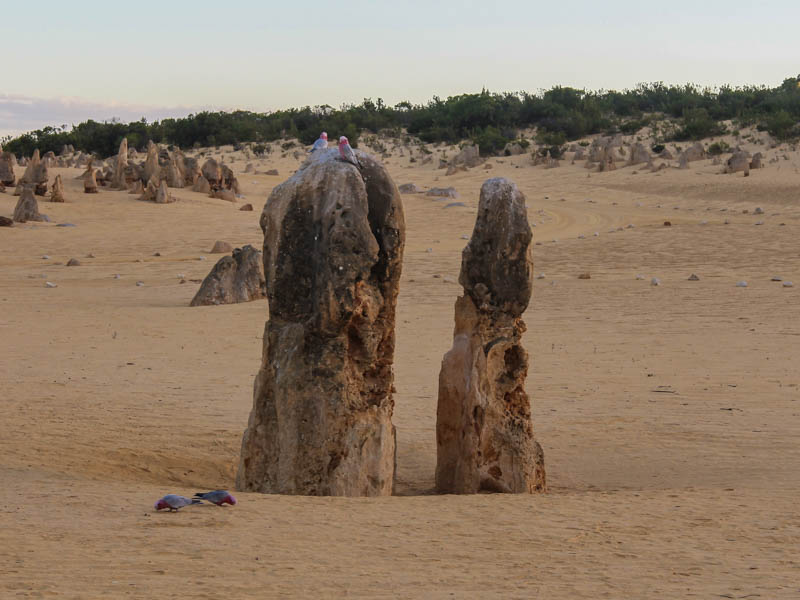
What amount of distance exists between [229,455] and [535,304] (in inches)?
378

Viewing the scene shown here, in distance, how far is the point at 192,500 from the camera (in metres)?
6.10

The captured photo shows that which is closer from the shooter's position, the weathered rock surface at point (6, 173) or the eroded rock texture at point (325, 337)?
the eroded rock texture at point (325, 337)

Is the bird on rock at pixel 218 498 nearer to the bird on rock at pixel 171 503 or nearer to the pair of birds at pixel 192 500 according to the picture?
the pair of birds at pixel 192 500

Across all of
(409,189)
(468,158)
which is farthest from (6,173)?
(468,158)

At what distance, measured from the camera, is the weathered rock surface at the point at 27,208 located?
27703 mm

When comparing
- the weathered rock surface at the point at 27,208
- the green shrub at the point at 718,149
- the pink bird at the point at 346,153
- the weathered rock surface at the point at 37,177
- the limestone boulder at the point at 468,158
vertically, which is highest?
the green shrub at the point at 718,149

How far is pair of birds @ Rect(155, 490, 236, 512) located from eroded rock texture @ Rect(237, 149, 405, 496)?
922 millimetres

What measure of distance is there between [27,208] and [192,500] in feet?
77.0

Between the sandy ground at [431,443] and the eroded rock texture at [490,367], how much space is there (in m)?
0.42

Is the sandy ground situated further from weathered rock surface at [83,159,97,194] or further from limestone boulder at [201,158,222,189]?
limestone boulder at [201,158,222,189]

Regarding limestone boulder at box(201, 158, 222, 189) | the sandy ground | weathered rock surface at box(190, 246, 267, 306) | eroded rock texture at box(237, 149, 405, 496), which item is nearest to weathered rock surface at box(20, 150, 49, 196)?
limestone boulder at box(201, 158, 222, 189)

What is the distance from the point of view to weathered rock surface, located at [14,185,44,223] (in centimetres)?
2770

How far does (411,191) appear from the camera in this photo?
3734cm

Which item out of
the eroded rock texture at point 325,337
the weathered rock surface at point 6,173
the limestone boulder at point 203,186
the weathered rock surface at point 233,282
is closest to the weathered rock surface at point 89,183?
the weathered rock surface at point 6,173
